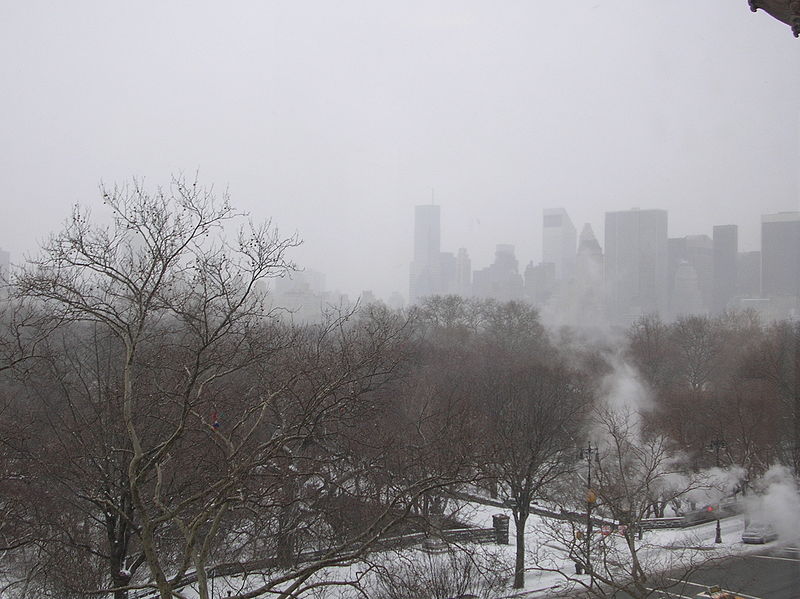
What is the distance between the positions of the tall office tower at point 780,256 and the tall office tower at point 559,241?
49219mm

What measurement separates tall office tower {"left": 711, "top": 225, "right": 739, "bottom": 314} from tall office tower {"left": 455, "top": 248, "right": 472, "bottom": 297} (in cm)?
3436

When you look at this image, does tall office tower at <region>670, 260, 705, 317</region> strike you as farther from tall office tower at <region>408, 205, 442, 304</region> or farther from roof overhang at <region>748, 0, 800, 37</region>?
roof overhang at <region>748, 0, 800, 37</region>

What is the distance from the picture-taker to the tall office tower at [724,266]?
5300 cm

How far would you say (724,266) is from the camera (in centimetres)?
5722

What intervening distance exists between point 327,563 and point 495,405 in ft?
52.9

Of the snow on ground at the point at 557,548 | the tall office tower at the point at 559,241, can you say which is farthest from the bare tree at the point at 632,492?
the tall office tower at the point at 559,241

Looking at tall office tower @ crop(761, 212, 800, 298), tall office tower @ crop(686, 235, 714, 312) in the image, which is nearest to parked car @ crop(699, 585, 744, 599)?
tall office tower @ crop(761, 212, 800, 298)

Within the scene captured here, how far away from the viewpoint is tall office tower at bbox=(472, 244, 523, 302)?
87750 millimetres

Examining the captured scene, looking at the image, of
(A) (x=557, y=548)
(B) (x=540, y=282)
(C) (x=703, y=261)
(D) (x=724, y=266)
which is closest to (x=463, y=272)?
(B) (x=540, y=282)

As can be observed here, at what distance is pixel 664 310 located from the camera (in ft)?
216

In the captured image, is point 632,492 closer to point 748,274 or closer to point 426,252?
point 748,274

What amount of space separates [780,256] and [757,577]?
75.6 feet

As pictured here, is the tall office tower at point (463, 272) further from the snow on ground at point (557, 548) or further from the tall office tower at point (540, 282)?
the snow on ground at point (557, 548)

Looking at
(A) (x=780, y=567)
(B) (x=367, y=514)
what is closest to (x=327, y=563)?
(B) (x=367, y=514)
